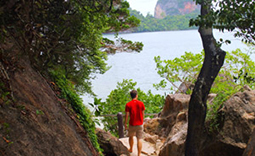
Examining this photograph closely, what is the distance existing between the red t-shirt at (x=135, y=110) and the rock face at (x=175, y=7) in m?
25.1

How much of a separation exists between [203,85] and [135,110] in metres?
1.42

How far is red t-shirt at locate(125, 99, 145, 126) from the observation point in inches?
232

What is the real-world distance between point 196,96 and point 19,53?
3361 mm

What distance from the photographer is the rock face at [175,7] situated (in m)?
31.2

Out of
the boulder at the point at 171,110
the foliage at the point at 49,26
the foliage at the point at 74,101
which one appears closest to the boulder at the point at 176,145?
the boulder at the point at 171,110

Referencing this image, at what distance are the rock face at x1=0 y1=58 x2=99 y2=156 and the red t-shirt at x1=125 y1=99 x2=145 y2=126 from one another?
6.39 ft

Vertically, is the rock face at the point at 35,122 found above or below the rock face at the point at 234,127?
above

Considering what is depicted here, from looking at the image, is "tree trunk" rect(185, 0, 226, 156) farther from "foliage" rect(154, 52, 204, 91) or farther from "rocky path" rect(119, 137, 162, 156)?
"foliage" rect(154, 52, 204, 91)

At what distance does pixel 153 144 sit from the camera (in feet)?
26.1

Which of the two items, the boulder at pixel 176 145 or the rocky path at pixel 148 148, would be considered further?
the rocky path at pixel 148 148

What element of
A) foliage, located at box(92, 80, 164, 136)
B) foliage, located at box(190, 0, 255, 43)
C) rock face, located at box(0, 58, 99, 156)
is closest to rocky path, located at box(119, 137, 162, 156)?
foliage, located at box(92, 80, 164, 136)

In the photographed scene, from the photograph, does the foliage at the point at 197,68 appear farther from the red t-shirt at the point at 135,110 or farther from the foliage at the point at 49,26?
the foliage at the point at 49,26

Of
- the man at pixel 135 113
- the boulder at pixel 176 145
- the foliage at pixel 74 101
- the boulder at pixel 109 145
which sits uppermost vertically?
the foliage at pixel 74 101

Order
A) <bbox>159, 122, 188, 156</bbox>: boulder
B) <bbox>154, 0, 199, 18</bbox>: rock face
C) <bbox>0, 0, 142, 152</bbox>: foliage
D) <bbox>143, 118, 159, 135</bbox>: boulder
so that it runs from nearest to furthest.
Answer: <bbox>0, 0, 142, 152</bbox>: foliage
<bbox>159, 122, 188, 156</bbox>: boulder
<bbox>143, 118, 159, 135</bbox>: boulder
<bbox>154, 0, 199, 18</bbox>: rock face
